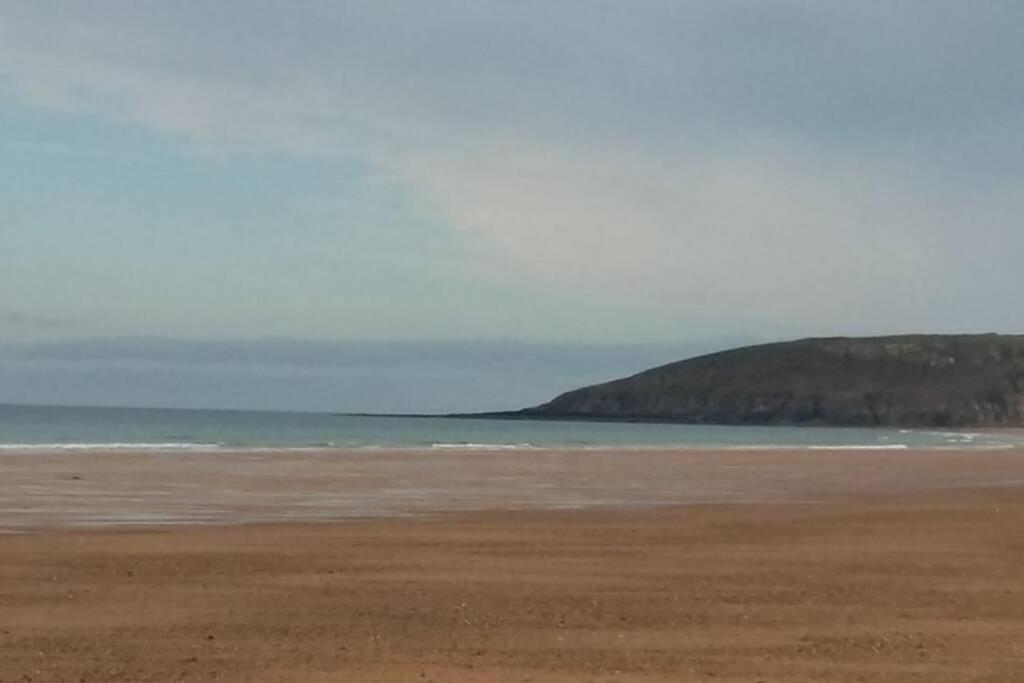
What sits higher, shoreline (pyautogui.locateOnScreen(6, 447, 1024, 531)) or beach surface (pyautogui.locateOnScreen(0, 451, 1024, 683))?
shoreline (pyautogui.locateOnScreen(6, 447, 1024, 531))

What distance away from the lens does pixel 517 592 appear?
1104 centimetres

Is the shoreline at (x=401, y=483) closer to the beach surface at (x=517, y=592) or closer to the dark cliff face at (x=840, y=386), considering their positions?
the beach surface at (x=517, y=592)

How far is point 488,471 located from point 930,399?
10656 cm

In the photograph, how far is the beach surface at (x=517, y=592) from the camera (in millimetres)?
8062

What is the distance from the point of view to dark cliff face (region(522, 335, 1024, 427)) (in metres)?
130

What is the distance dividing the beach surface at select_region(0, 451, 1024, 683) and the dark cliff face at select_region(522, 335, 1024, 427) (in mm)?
112636

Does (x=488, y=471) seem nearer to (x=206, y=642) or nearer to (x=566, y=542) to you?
(x=566, y=542)

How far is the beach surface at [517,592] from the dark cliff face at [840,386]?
112636mm

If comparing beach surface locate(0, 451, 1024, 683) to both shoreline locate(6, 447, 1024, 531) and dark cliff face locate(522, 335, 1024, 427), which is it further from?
dark cliff face locate(522, 335, 1024, 427)

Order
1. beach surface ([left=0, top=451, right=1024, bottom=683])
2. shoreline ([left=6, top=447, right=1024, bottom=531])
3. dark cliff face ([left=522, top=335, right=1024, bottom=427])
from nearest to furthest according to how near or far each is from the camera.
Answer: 1. beach surface ([left=0, top=451, right=1024, bottom=683])
2. shoreline ([left=6, top=447, right=1024, bottom=531])
3. dark cliff face ([left=522, top=335, right=1024, bottom=427])

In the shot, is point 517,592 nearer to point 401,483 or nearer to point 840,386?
point 401,483

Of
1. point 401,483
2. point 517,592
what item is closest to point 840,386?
point 401,483

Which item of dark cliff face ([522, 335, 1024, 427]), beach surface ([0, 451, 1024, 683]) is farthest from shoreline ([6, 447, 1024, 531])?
dark cliff face ([522, 335, 1024, 427])

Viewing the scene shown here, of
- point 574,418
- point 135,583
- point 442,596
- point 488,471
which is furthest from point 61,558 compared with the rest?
point 574,418
